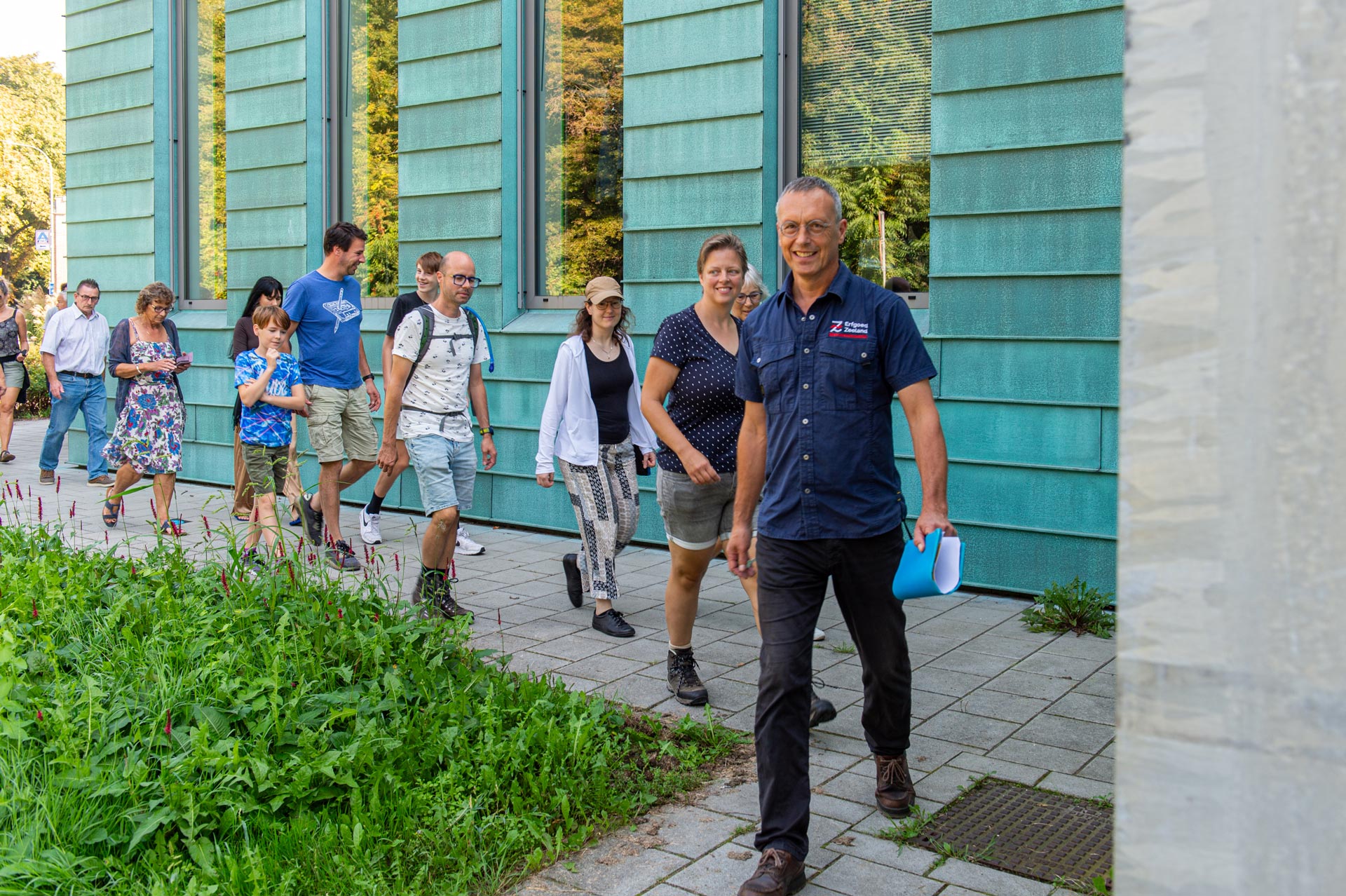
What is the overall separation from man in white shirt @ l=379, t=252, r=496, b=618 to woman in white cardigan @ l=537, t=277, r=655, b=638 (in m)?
0.52

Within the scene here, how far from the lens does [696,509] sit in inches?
202

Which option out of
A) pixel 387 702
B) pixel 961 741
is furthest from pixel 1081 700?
pixel 387 702

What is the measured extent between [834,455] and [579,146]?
20.0 feet

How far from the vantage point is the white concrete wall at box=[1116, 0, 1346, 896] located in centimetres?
120

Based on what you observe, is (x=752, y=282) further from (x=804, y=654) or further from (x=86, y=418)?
(x=86, y=418)

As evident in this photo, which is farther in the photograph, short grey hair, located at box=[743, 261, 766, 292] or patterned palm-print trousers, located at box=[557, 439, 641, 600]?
patterned palm-print trousers, located at box=[557, 439, 641, 600]

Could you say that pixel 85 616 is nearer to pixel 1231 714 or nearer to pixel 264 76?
pixel 1231 714

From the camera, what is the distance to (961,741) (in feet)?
15.2

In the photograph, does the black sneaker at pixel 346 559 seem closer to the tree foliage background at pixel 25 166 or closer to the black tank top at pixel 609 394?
the black tank top at pixel 609 394

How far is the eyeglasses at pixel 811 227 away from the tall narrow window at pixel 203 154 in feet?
31.7

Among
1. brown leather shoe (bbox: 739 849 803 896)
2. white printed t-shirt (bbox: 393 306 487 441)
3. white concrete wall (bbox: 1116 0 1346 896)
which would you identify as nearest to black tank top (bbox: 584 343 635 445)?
white printed t-shirt (bbox: 393 306 487 441)

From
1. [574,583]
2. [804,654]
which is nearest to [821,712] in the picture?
[804,654]

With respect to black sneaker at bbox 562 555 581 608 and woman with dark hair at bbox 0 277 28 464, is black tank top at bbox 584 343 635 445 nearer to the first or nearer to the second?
black sneaker at bbox 562 555 581 608

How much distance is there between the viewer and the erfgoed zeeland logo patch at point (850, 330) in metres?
3.72
